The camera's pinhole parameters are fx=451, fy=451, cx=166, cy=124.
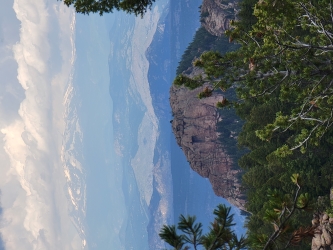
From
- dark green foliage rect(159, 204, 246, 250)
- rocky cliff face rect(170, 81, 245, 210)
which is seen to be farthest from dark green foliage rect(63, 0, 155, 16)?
rocky cliff face rect(170, 81, 245, 210)

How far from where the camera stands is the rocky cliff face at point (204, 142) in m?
90.6

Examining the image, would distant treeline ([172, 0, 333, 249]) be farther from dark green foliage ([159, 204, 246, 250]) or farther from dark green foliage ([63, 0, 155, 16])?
dark green foliage ([159, 204, 246, 250])

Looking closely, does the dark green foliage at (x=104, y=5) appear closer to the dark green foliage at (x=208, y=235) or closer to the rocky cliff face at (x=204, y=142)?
the dark green foliage at (x=208, y=235)

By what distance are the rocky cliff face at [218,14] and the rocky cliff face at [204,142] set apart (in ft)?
48.7

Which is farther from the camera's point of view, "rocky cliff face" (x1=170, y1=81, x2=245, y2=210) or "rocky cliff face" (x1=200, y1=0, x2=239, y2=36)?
"rocky cliff face" (x1=200, y1=0, x2=239, y2=36)

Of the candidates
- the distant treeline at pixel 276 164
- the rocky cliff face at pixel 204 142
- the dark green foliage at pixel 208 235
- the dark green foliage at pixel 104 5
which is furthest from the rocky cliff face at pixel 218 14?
the dark green foliage at pixel 208 235

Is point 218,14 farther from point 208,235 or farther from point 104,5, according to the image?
point 208,235

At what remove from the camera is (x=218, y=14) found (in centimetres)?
9950

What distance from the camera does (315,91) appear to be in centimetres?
2078

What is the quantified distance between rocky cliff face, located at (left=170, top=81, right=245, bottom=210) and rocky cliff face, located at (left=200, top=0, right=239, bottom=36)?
14848 mm

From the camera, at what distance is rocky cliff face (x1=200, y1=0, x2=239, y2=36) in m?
98.0

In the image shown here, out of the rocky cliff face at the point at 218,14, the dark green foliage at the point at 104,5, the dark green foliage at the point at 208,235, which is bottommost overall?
the dark green foliage at the point at 208,235

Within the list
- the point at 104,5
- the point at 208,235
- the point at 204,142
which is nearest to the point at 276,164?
the point at 104,5

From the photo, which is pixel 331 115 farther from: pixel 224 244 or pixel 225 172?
pixel 225 172
